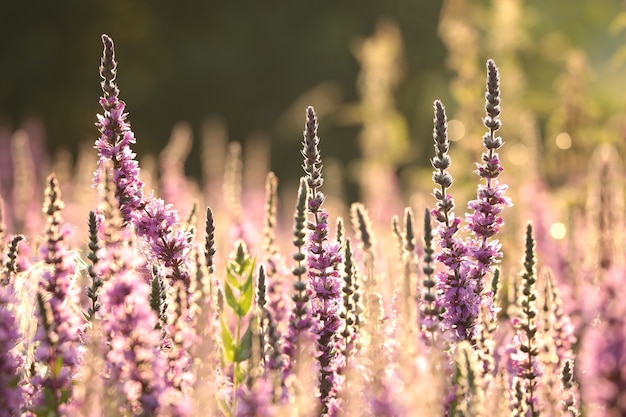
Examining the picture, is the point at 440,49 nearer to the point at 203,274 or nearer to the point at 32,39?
the point at 32,39

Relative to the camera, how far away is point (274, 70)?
19766mm

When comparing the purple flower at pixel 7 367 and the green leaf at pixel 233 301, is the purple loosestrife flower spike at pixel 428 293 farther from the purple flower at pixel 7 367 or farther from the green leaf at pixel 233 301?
the purple flower at pixel 7 367

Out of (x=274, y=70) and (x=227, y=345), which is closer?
(x=227, y=345)

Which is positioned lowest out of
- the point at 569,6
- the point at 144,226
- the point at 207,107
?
the point at 144,226

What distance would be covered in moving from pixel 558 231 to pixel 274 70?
49.3 feet

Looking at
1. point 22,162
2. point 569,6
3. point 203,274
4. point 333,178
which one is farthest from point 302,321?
point 569,6

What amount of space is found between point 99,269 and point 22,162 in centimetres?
338

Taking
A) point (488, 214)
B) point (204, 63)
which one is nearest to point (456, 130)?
point (488, 214)

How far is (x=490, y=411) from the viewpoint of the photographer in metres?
1.71

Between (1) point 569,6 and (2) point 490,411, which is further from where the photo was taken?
(1) point 569,6

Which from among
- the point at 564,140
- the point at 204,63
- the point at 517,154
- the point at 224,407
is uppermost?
the point at 204,63

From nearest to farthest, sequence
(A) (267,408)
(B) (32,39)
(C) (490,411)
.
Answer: (A) (267,408), (C) (490,411), (B) (32,39)

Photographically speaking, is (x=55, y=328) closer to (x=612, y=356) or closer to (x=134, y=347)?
(x=134, y=347)

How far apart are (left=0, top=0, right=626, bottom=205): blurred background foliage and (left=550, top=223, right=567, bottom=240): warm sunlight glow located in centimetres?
222
